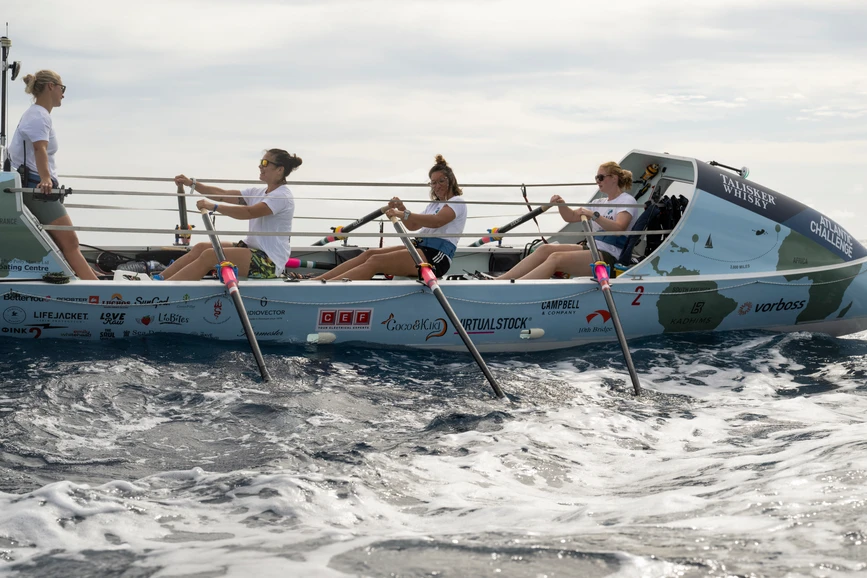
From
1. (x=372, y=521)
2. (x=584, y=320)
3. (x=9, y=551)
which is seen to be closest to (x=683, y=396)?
(x=584, y=320)

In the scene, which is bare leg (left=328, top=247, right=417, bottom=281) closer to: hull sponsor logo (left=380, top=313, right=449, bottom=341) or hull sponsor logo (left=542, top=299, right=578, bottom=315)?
hull sponsor logo (left=380, top=313, right=449, bottom=341)

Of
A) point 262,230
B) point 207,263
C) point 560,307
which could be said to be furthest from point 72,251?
point 560,307

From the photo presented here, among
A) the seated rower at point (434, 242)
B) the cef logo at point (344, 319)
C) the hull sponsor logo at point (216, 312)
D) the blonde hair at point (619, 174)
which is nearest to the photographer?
the hull sponsor logo at point (216, 312)

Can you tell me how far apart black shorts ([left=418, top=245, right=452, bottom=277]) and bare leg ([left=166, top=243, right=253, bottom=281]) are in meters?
1.58

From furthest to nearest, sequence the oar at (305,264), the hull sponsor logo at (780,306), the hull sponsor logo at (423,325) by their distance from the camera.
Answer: the oar at (305,264) < the hull sponsor logo at (780,306) < the hull sponsor logo at (423,325)

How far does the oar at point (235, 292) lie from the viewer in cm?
652

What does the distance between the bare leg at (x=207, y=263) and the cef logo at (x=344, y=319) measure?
77cm

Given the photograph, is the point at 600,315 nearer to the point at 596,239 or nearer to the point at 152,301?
the point at 596,239

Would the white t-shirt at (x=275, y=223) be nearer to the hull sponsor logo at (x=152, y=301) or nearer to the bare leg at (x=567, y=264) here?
the hull sponsor logo at (x=152, y=301)

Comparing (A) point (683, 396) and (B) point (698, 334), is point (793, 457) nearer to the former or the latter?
(A) point (683, 396)

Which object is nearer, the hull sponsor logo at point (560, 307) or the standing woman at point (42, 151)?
the standing woman at point (42, 151)

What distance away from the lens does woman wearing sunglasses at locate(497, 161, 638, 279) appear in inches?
333

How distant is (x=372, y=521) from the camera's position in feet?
12.5

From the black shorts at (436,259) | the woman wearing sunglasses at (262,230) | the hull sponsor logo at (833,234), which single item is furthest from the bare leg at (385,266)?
the hull sponsor logo at (833,234)
